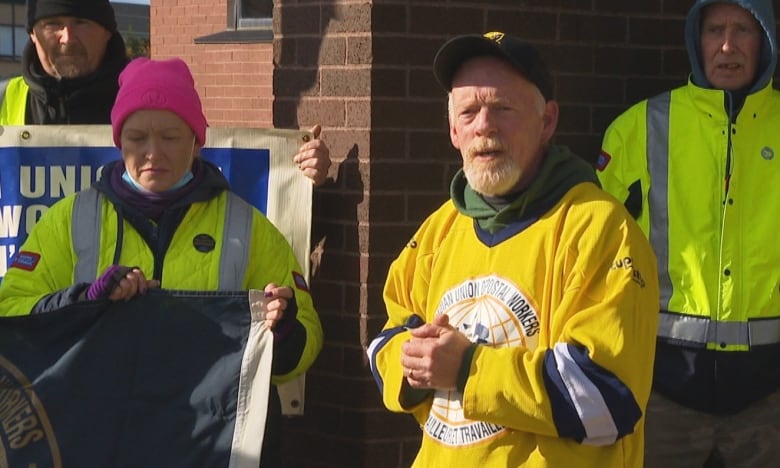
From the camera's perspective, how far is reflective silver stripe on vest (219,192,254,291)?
3703mm

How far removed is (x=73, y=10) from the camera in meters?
4.63

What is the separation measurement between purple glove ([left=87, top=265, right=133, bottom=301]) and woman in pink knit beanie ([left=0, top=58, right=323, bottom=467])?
0.09 m

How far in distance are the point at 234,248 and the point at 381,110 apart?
1.01 meters

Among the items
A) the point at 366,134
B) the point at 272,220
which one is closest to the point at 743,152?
the point at 366,134

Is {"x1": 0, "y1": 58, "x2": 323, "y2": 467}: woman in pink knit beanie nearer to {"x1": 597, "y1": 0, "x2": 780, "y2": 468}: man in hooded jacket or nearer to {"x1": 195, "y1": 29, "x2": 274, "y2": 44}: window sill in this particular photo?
{"x1": 597, "y1": 0, "x2": 780, "y2": 468}: man in hooded jacket

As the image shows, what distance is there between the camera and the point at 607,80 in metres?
4.86

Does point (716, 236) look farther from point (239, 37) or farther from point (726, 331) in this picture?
point (239, 37)

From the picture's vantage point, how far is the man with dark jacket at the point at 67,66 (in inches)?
184

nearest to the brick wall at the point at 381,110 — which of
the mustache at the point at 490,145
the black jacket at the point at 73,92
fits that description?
the black jacket at the point at 73,92

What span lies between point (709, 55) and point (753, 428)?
128 cm

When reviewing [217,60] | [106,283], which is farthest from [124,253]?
[217,60]

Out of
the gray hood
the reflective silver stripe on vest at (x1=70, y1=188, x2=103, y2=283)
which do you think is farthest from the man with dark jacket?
the gray hood

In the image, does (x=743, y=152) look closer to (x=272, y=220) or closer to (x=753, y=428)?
(x=753, y=428)

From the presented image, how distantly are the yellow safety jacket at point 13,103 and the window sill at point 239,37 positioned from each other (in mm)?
5560
